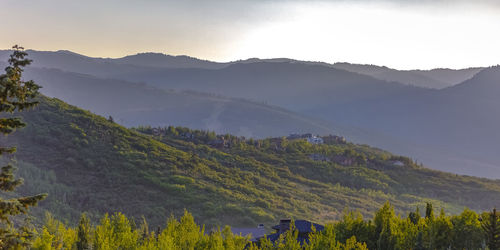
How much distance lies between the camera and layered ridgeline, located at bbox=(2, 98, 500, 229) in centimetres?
6053

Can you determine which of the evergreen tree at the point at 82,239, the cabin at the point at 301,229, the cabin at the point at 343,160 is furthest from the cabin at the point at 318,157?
the evergreen tree at the point at 82,239

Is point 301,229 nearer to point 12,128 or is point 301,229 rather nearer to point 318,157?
point 12,128

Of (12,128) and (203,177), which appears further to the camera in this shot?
(203,177)

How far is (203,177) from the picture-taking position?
75.9 meters

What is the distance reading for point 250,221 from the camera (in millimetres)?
60156

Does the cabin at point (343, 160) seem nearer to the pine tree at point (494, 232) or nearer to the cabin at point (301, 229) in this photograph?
the cabin at point (301, 229)

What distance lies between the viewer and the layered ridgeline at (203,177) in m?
60.5

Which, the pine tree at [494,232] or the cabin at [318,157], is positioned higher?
the pine tree at [494,232]

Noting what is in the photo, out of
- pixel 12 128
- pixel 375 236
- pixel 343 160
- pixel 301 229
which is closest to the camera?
pixel 12 128

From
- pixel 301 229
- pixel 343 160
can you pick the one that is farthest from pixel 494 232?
pixel 343 160

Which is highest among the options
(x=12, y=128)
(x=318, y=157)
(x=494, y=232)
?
(x=12, y=128)

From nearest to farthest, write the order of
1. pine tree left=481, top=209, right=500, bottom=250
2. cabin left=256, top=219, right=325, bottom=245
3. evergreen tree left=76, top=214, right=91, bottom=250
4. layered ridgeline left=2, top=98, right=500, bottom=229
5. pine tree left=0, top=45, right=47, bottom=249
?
pine tree left=0, top=45, right=47, bottom=249 → pine tree left=481, top=209, right=500, bottom=250 → evergreen tree left=76, top=214, right=91, bottom=250 → cabin left=256, top=219, right=325, bottom=245 → layered ridgeline left=2, top=98, right=500, bottom=229

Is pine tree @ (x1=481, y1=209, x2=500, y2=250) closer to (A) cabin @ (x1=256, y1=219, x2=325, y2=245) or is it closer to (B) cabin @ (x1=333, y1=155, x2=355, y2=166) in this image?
(A) cabin @ (x1=256, y1=219, x2=325, y2=245)

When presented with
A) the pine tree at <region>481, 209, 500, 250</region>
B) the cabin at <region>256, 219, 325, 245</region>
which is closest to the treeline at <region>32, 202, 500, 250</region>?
the pine tree at <region>481, 209, 500, 250</region>
